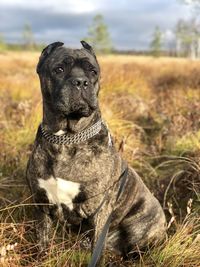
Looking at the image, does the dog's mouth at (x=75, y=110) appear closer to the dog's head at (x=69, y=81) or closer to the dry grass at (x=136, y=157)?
the dog's head at (x=69, y=81)

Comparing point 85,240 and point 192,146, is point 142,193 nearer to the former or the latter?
point 85,240

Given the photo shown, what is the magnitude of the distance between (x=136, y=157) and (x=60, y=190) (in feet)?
9.81

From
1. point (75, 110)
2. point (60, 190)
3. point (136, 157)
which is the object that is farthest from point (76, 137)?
point (136, 157)

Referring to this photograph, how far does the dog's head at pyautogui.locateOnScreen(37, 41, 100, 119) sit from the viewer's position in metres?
3.42

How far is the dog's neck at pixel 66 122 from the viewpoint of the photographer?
368cm

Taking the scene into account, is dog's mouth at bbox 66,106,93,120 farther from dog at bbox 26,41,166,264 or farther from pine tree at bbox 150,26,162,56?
pine tree at bbox 150,26,162,56

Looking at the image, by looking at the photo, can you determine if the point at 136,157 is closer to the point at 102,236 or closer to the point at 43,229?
the point at 43,229

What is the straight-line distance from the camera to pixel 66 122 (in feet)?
12.2

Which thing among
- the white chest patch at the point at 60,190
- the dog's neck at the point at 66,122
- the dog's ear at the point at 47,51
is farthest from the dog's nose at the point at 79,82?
the white chest patch at the point at 60,190

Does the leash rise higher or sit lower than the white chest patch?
lower

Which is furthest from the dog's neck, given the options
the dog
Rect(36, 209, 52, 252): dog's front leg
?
Rect(36, 209, 52, 252): dog's front leg

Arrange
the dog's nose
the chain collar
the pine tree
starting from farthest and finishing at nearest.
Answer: the pine tree → the chain collar → the dog's nose

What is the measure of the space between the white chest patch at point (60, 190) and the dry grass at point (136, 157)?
1.11 feet

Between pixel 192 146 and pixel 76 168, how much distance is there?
3.17m
